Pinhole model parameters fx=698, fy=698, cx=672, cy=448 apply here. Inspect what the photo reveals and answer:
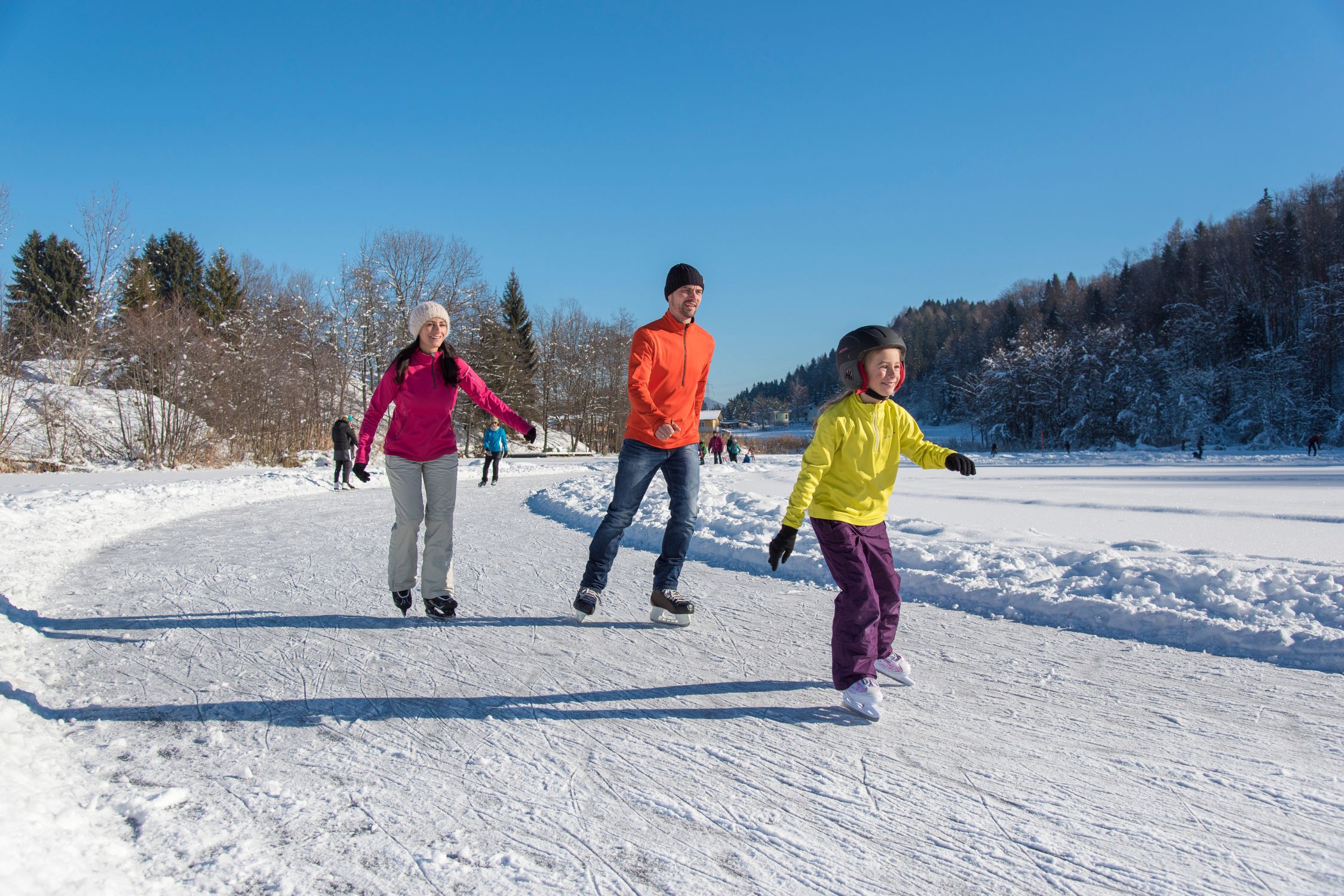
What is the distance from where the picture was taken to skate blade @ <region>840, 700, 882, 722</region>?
255 centimetres

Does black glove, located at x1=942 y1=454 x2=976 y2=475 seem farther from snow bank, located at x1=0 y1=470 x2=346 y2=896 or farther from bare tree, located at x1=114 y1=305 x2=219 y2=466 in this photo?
bare tree, located at x1=114 y1=305 x2=219 y2=466

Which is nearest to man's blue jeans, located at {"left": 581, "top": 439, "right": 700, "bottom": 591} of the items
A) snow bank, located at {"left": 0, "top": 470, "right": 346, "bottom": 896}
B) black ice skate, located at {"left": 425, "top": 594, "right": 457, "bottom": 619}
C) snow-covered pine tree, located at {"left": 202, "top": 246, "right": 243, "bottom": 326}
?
black ice skate, located at {"left": 425, "top": 594, "right": 457, "bottom": 619}

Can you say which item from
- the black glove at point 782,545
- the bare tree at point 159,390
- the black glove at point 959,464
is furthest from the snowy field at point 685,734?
the bare tree at point 159,390

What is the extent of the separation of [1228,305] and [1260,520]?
62099mm

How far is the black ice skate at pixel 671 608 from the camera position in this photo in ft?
12.6

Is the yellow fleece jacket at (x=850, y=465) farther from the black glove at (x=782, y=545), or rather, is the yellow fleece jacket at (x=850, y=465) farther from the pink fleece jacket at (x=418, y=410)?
the pink fleece jacket at (x=418, y=410)

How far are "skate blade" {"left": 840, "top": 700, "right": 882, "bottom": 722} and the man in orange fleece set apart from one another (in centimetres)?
136

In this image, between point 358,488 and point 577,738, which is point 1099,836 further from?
point 358,488

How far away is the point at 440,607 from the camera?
13.3 ft

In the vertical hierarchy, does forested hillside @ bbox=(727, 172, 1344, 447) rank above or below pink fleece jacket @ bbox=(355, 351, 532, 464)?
above

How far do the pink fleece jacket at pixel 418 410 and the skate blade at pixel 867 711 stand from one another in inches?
90.6

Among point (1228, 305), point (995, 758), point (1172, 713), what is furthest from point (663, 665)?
point (1228, 305)

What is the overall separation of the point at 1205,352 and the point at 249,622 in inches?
2681

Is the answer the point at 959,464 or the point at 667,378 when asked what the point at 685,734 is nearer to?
the point at 959,464
